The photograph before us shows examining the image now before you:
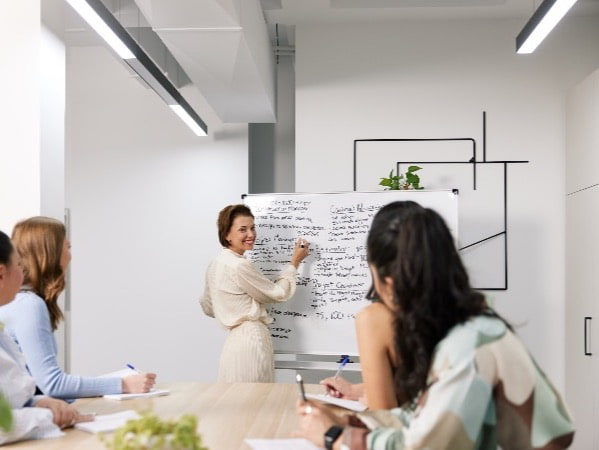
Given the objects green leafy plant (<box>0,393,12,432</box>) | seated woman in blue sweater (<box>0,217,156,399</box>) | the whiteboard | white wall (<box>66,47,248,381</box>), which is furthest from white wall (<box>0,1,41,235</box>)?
green leafy plant (<box>0,393,12,432</box>)

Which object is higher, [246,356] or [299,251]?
[299,251]

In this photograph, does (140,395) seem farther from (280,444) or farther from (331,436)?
(331,436)

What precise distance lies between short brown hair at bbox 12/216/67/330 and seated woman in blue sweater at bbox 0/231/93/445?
27 cm

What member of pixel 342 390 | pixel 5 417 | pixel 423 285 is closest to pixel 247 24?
pixel 342 390

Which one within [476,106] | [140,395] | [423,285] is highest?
[476,106]

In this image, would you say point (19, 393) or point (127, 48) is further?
point (127, 48)

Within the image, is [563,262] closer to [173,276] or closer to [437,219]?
[173,276]

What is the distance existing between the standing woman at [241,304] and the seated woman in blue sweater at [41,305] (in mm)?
1869

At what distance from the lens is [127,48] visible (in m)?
3.94

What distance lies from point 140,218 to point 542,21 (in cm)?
421

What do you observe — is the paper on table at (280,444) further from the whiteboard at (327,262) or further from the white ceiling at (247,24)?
the whiteboard at (327,262)

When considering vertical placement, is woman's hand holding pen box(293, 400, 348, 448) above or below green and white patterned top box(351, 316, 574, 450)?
below

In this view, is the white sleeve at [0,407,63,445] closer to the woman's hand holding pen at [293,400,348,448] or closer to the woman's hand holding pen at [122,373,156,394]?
the woman's hand holding pen at [122,373,156,394]

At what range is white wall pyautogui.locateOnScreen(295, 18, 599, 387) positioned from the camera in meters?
5.63
